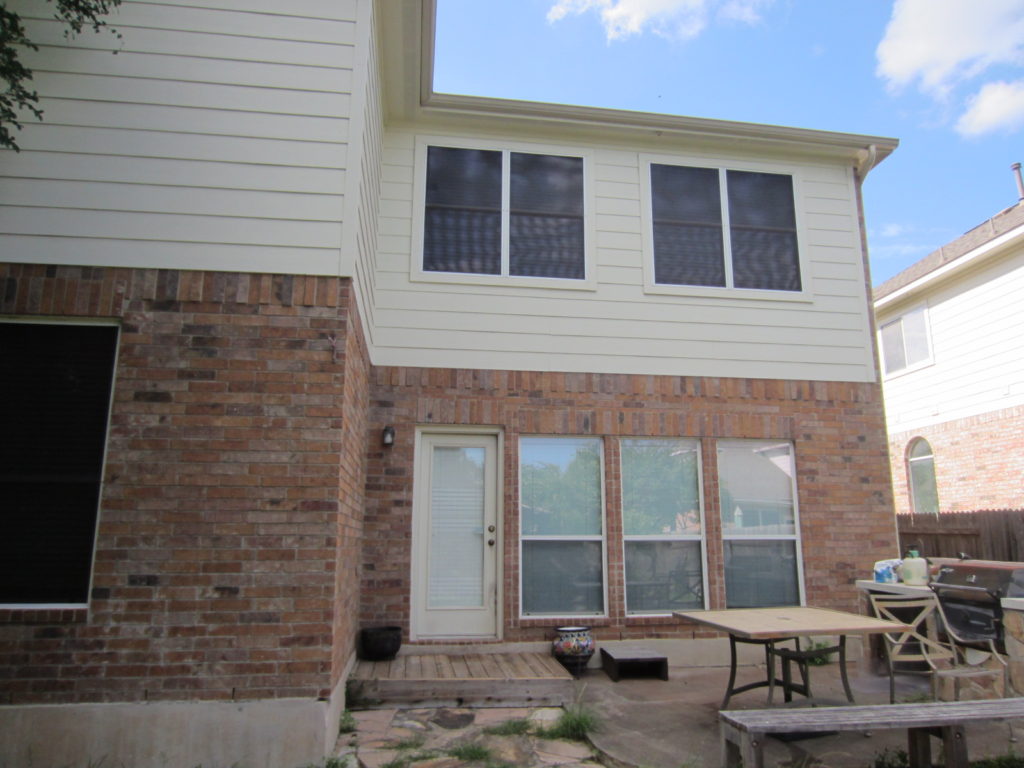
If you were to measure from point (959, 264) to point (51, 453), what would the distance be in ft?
39.7

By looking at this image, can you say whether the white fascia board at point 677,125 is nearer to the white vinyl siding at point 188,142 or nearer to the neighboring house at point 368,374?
the neighboring house at point 368,374

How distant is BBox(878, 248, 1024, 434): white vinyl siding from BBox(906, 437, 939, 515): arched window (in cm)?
38

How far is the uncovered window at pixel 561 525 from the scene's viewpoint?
6363mm

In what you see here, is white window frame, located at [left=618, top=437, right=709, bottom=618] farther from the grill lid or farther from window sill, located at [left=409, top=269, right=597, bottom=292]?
the grill lid

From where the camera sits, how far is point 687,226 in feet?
23.9

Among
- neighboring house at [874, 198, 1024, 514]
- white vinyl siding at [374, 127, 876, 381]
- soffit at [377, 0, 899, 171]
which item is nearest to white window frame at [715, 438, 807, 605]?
white vinyl siding at [374, 127, 876, 381]

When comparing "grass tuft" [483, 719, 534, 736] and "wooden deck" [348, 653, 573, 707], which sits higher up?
"wooden deck" [348, 653, 573, 707]

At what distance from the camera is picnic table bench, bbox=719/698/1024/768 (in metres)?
3.26

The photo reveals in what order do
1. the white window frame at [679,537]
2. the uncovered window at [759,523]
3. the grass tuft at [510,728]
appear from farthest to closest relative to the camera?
the uncovered window at [759,523]
the white window frame at [679,537]
the grass tuft at [510,728]

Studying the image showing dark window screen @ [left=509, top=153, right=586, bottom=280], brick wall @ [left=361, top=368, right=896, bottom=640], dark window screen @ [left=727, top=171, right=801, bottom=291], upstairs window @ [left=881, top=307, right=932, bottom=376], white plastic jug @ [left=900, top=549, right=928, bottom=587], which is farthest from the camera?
upstairs window @ [left=881, top=307, right=932, bottom=376]

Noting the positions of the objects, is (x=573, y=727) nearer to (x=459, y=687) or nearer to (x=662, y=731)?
(x=662, y=731)

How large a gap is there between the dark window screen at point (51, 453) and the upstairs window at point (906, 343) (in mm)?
12359

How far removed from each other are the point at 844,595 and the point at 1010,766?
2952 millimetres

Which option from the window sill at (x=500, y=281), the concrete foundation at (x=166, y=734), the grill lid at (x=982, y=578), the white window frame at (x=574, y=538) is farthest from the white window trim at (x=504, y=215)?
the grill lid at (x=982, y=578)
